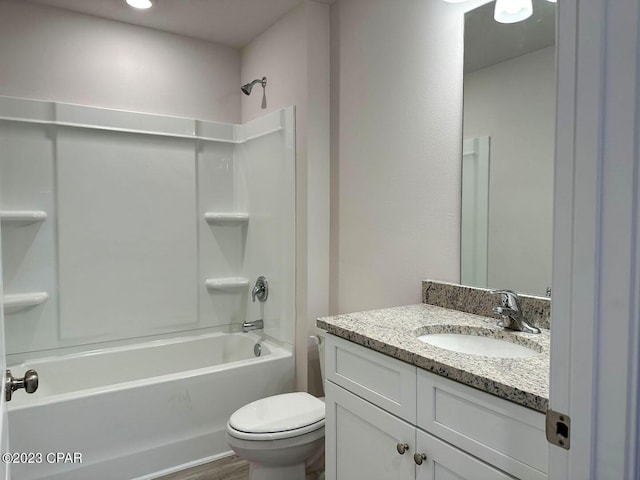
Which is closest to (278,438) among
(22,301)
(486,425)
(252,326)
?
(486,425)

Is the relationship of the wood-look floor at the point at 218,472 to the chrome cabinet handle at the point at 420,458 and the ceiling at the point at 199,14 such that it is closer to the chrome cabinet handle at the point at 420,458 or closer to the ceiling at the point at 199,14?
the chrome cabinet handle at the point at 420,458

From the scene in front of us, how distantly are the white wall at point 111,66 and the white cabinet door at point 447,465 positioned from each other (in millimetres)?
2650

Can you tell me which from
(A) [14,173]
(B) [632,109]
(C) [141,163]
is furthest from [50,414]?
(B) [632,109]

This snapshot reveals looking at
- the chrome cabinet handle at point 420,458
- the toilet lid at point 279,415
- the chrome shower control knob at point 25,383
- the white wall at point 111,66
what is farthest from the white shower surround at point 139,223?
the chrome shower control knob at point 25,383

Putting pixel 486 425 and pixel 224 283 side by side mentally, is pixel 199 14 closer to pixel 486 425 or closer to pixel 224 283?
pixel 224 283

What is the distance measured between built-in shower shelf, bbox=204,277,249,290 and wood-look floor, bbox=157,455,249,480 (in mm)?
1140

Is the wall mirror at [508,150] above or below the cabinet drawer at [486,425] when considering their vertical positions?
above

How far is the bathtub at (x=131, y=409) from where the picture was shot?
6.42 feet

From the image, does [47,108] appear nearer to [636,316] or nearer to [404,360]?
[404,360]

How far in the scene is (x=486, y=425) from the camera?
3.35 ft

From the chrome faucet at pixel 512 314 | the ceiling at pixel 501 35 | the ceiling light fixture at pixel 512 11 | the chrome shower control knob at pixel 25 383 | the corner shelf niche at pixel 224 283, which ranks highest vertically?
the ceiling light fixture at pixel 512 11

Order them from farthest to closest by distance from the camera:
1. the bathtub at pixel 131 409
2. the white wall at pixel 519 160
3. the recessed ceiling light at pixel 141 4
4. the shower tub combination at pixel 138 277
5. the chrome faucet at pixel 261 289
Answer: the chrome faucet at pixel 261 289 < the recessed ceiling light at pixel 141 4 < the shower tub combination at pixel 138 277 < the bathtub at pixel 131 409 < the white wall at pixel 519 160

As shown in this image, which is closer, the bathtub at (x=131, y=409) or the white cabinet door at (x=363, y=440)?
the white cabinet door at (x=363, y=440)

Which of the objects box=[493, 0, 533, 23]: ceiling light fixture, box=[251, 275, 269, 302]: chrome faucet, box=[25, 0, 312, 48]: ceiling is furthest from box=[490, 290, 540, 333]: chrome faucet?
box=[25, 0, 312, 48]: ceiling
